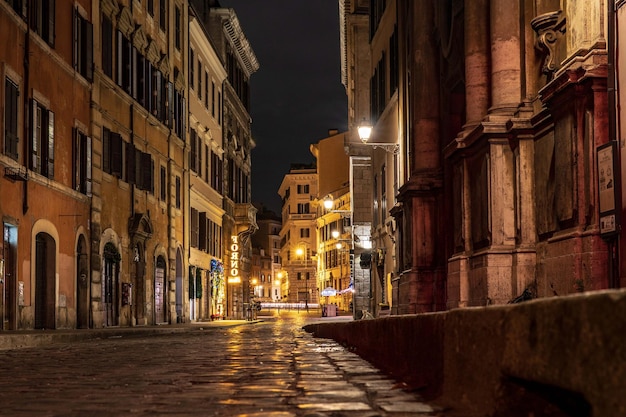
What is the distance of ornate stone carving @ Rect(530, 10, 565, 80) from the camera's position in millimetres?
12820

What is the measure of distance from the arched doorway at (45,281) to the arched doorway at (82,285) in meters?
2.18

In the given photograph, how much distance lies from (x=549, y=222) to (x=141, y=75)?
23960 millimetres

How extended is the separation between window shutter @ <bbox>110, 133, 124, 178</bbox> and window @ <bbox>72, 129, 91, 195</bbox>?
2297mm

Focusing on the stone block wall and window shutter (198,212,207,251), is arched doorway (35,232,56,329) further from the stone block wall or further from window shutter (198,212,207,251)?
window shutter (198,212,207,251)

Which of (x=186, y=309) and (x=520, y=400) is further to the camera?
(x=186, y=309)

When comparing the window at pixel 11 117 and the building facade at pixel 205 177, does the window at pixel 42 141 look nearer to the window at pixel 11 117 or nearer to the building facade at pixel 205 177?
the window at pixel 11 117

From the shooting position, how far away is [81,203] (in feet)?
88.2

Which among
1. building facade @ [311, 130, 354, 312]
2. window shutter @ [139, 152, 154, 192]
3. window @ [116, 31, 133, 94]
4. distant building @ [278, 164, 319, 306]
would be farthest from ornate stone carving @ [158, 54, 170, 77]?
distant building @ [278, 164, 319, 306]

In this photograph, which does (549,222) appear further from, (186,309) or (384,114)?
(186,309)

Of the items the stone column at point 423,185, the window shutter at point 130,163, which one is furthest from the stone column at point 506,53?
the window shutter at point 130,163

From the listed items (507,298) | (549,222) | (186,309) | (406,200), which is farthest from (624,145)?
(186,309)

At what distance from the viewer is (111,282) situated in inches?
1180

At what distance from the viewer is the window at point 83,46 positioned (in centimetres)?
2692

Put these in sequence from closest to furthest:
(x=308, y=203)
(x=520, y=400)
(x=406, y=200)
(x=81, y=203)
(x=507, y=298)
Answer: (x=520, y=400) < (x=507, y=298) < (x=406, y=200) < (x=81, y=203) < (x=308, y=203)
